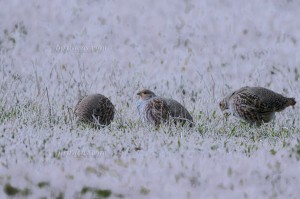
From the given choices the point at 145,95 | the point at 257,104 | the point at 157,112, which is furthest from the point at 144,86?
the point at 257,104

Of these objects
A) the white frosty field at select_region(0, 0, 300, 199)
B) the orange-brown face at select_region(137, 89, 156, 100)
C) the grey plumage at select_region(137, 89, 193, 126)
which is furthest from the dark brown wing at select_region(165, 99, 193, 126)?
the orange-brown face at select_region(137, 89, 156, 100)

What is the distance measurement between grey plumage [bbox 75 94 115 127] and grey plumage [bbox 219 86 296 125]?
1.68 meters

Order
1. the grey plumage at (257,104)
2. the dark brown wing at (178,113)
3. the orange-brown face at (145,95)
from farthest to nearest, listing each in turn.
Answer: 1. the orange-brown face at (145,95)
2. the grey plumage at (257,104)
3. the dark brown wing at (178,113)

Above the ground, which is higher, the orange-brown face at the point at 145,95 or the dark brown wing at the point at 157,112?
the orange-brown face at the point at 145,95

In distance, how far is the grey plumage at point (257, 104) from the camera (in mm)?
8695

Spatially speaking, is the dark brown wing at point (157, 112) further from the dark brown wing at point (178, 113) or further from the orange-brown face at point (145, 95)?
the orange-brown face at point (145, 95)

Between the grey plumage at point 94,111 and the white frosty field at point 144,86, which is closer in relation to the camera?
the white frosty field at point 144,86

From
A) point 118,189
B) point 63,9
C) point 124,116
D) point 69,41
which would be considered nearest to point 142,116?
point 124,116

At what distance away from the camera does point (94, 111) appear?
8469mm

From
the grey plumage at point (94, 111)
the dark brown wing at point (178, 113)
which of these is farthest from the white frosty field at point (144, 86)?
the dark brown wing at point (178, 113)

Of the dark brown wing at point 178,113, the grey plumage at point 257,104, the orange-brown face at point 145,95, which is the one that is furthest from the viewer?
the orange-brown face at point 145,95

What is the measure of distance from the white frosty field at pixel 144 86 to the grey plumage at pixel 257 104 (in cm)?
18

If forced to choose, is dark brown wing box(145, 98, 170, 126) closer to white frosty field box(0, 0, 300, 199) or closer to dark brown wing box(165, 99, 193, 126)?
dark brown wing box(165, 99, 193, 126)

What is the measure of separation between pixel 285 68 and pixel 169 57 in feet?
7.41
